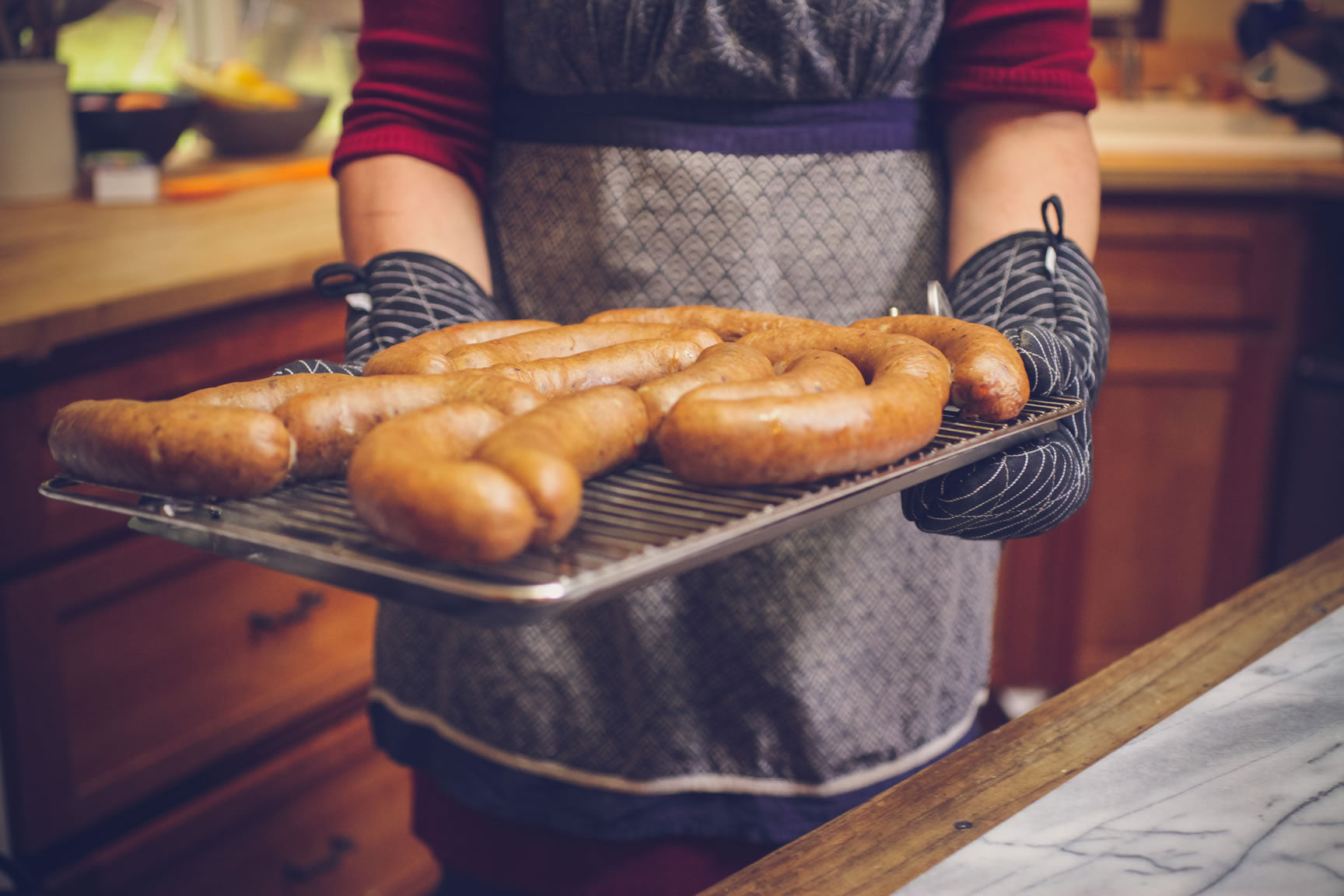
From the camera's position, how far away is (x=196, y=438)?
713 mm

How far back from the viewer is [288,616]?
1.83m

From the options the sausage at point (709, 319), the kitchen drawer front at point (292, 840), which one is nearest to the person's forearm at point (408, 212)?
the sausage at point (709, 319)

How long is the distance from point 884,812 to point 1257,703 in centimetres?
30

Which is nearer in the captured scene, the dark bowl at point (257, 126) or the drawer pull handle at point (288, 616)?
the drawer pull handle at point (288, 616)

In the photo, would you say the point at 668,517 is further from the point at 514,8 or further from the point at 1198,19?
the point at 1198,19

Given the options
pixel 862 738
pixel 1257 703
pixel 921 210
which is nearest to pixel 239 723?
pixel 862 738

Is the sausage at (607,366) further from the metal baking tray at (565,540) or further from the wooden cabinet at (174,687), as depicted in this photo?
the wooden cabinet at (174,687)

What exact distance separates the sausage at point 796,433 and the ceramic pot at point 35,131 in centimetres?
192

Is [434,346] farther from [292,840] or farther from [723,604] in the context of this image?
[292,840]

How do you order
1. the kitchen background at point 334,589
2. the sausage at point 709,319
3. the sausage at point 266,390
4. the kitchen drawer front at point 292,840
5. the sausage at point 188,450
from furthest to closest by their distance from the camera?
the kitchen drawer front at point 292,840 → the kitchen background at point 334,589 → the sausage at point 709,319 → the sausage at point 266,390 → the sausage at point 188,450

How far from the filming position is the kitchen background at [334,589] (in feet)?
4.96

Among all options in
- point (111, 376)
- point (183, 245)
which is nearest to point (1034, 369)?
point (111, 376)

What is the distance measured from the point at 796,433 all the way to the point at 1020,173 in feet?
1.96

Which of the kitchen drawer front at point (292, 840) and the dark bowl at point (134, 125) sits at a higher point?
the dark bowl at point (134, 125)
